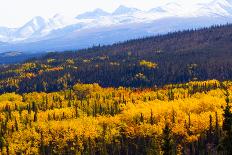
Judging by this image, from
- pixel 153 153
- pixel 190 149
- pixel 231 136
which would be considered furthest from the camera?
pixel 190 149

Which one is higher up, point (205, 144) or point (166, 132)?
point (166, 132)

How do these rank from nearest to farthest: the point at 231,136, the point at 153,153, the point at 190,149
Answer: the point at 231,136 → the point at 153,153 → the point at 190,149

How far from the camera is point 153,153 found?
17638 cm

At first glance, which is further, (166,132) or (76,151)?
(76,151)

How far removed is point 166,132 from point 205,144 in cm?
12772

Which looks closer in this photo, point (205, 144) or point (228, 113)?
point (228, 113)

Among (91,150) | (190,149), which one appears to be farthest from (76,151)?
(190,149)

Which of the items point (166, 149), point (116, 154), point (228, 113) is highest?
point (228, 113)

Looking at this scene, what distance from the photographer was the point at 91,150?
197000 millimetres

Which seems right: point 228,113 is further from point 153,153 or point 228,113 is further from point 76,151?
point 76,151

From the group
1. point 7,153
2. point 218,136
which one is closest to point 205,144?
point 218,136

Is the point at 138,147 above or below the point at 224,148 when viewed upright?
below

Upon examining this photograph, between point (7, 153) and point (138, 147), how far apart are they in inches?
1970

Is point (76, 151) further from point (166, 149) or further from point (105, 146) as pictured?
point (166, 149)
